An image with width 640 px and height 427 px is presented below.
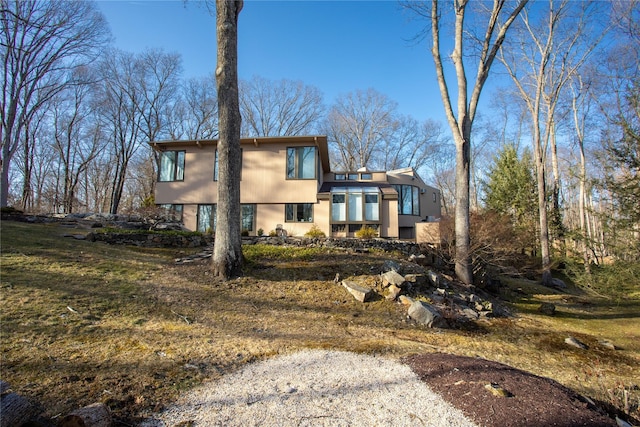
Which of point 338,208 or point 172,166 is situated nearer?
point 338,208

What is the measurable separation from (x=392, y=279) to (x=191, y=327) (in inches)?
178

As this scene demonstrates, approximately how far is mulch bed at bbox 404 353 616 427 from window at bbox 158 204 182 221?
49.6 ft

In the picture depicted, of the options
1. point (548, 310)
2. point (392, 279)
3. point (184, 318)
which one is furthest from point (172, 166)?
point (548, 310)

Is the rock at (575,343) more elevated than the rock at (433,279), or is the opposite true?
the rock at (433,279)

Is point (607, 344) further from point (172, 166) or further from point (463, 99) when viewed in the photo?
point (172, 166)

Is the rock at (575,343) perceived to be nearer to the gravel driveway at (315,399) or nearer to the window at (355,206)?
the gravel driveway at (315,399)

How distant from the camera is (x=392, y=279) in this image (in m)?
7.64

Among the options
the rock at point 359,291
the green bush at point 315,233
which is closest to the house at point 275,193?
the green bush at point 315,233

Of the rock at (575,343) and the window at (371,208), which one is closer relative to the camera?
the rock at (575,343)

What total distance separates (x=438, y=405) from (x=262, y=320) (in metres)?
3.50

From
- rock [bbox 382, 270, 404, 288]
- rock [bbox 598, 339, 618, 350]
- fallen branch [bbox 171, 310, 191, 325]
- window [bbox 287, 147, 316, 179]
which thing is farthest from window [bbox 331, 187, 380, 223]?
fallen branch [bbox 171, 310, 191, 325]

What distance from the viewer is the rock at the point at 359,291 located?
23.1 ft

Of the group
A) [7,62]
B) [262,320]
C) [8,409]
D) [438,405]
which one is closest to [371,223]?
[262,320]

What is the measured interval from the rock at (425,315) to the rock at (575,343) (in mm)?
2448
